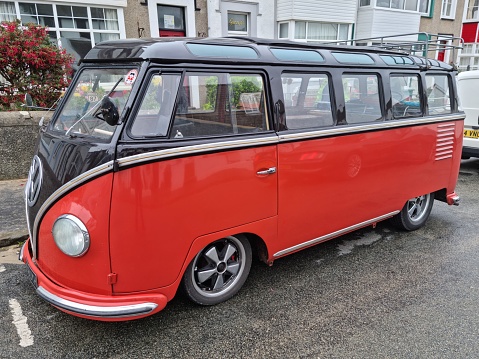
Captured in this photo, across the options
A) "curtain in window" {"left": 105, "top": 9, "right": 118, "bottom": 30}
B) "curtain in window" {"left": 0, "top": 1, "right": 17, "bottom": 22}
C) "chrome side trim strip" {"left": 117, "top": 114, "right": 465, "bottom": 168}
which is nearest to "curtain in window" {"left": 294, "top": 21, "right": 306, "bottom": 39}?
"curtain in window" {"left": 105, "top": 9, "right": 118, "bottom": 30}

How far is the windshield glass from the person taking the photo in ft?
8.77

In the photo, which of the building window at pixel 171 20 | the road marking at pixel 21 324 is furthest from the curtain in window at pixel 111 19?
the road marking at pixel 21 324

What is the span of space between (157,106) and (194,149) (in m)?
0.40

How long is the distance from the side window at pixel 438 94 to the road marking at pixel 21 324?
4.69 meters

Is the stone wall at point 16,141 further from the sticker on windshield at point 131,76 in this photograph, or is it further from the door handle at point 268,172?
the door handle at point 268,172

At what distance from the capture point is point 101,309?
8.54 ft

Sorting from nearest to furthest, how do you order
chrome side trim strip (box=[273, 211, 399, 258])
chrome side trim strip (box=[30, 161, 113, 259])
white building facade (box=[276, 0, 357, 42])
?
1. chrome side trim strip (box=[30, 161, 113, 259])
2. chrome side trim strip (box=[273, 211, 399, 258])
3. white building facade (box=[276, 0, 357, 42])

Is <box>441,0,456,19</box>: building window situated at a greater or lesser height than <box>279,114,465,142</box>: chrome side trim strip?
greater

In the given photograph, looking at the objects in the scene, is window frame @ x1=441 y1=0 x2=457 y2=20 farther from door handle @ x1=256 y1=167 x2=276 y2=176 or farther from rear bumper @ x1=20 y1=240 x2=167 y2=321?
rear bumper @ x1=20 y1=240 x2=167 y2=321

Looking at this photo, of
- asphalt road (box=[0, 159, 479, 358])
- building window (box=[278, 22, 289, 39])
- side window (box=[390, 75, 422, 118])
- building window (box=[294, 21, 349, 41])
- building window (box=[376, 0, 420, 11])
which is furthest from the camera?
building window (box=[376, 0, 420, 11])

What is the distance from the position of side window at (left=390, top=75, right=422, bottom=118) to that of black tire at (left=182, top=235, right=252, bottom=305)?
2.32 meters

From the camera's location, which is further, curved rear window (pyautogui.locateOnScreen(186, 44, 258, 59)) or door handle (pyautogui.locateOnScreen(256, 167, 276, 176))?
door handle (pyautogui.locateOnScreen(256, 167, 276, 176))

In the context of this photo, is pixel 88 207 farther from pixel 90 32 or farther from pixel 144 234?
pixel 90 32

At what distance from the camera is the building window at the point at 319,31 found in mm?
14477
